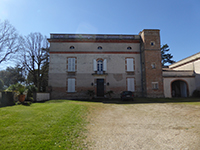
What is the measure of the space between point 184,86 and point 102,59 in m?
12.5

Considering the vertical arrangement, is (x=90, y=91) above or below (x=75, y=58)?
below

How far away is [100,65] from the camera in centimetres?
2056

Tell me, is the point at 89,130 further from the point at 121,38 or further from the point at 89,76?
the point at 121,38

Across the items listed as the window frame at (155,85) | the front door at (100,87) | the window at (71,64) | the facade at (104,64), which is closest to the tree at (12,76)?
the facade at (104,64)

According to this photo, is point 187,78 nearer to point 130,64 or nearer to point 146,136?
point 130,64

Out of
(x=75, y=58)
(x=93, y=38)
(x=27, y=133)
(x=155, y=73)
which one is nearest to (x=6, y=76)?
(x=75, y=58)

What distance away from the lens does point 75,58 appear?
2038cm

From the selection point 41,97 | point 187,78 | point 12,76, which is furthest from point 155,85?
point 12,76

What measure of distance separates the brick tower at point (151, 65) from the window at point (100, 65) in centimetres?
543

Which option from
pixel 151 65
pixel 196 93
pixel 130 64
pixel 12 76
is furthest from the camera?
pixel 12 76

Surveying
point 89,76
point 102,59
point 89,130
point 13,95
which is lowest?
point 89,130

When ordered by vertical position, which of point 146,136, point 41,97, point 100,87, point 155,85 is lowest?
point 146,136

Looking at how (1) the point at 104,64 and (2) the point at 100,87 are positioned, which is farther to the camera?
(1) the point at 104,64

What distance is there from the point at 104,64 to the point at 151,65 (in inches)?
252
